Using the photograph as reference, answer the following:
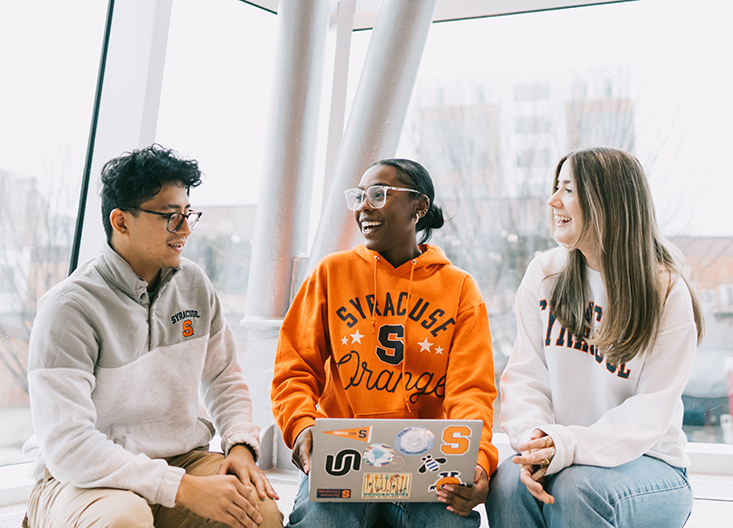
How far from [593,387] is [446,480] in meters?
0.48

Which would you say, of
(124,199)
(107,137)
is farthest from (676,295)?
(107,137)

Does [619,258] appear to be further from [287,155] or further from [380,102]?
[287,155]

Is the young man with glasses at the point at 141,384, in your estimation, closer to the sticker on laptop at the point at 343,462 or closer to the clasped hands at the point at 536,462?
the sticker on laptop at the point at 343,462

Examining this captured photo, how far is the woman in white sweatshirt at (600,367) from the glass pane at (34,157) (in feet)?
5.76

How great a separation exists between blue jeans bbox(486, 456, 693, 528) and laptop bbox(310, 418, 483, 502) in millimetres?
155

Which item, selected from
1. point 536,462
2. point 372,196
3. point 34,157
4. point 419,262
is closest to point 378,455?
point 536,462

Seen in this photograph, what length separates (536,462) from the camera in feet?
3.68

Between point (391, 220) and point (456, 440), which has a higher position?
point (391, 220)

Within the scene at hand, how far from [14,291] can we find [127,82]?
92 centimetres

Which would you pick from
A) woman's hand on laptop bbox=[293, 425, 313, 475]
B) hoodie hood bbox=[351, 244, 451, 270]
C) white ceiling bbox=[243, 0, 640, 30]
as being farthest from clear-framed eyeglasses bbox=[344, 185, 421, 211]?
white ceiling bbox=[243, 0, 640, 30]

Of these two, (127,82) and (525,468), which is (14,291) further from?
(525,468)

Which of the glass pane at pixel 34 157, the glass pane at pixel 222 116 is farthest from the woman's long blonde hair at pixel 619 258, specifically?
the glass pane at pixel 34 157

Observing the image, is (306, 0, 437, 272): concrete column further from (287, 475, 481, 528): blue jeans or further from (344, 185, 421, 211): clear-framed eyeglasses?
(287, 475, 481, 528): blue jeans

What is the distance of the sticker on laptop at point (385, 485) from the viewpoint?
106 cm
